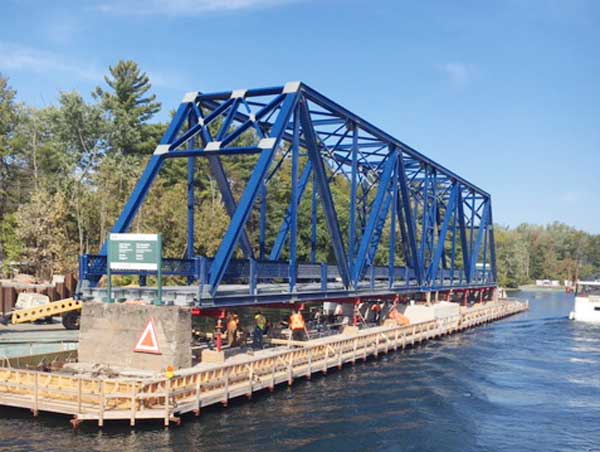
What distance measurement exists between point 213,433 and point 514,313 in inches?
2417

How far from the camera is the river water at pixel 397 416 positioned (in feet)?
68.2

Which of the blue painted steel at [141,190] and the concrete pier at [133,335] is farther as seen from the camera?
the blue painted steel at [141,190]

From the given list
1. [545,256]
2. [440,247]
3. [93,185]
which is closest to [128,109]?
[93,185]

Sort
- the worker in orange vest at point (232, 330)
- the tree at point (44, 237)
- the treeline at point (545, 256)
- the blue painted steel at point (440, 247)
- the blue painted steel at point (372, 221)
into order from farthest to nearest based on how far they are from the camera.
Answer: the treeline at point (545, 256) < the tree at point (44, 237) < the blue painted steel at point (440, 247) < the blue painted steel at point (372, 221) < the worker in orange vest at point (232, 330)

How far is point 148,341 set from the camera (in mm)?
24109

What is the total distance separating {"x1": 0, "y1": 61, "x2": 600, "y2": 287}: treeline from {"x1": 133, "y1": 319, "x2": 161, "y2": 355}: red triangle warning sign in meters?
31.9

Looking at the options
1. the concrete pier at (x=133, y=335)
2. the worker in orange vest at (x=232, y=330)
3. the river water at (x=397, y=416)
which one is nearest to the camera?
the river water at (x=397, y=416)

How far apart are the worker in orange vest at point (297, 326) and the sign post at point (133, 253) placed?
9426 millimetres

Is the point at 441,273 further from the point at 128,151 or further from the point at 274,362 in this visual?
the point at 128,151

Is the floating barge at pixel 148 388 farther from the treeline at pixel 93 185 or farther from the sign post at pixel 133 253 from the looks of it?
the treeline at pixel 93 185

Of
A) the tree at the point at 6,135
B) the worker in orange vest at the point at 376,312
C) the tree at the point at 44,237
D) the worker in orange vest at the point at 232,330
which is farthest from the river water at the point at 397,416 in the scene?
the tree at the point at 6,135

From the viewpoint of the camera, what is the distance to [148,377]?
74.9ft

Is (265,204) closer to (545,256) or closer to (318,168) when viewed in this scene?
(318,168)

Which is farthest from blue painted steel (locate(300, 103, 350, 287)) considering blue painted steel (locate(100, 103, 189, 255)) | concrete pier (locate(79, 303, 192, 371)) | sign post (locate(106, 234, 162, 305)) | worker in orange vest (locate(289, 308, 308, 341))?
concrete pier (locate(79, 303, 192, 371))
